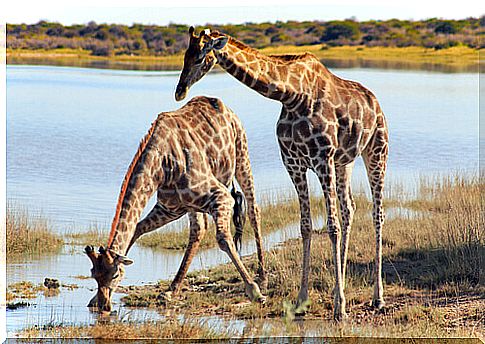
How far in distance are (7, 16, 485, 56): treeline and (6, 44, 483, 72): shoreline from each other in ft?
0.53

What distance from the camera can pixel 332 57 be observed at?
18938 millimetres

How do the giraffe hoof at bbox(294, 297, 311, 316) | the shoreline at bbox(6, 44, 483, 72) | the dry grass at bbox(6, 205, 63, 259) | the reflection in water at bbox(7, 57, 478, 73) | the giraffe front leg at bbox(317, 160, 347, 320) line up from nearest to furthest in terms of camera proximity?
the giraffe front leg at bbox(317, 160, 347, 320) → the giraffe hoof at bbox(294, 297, 311, 316) → the dry grass at bbox(6, 205, 63, 259) → the shoreline at bbox(6, 44, 483, 72) → the reflection in water at bbox(7, 57, 478, 73)

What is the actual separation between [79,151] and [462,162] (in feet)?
23.3

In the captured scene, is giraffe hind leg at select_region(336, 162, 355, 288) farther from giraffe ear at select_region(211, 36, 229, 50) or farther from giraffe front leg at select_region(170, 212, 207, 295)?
giraffe ear at select_region(211, 36, 229, 50)

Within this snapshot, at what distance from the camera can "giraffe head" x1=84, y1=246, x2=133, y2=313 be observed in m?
8.46

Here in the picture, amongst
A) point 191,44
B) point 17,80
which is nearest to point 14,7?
point 191,44

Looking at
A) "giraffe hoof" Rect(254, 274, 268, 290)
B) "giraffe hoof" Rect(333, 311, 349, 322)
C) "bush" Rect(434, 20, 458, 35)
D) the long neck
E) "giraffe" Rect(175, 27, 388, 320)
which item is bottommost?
"giraffe hoof" Rect(333, 311, 349, 322)

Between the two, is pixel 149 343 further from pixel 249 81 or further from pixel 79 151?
pixel 79 151

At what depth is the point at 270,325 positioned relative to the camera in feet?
31.1

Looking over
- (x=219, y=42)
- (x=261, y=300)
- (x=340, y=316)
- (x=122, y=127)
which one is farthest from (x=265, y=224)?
(x=122, y=127)

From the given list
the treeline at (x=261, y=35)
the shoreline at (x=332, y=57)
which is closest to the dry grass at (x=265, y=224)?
the shoreline at (x=332, y=57)

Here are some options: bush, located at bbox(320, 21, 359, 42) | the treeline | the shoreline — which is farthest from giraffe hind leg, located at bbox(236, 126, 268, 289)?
bush, located at bbox(320, 21, 359, 42)

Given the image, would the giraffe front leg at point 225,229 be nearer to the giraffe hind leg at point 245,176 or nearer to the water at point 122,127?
the giraffe hind leg at point 245,176

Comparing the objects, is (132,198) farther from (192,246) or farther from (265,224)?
(265,224)
